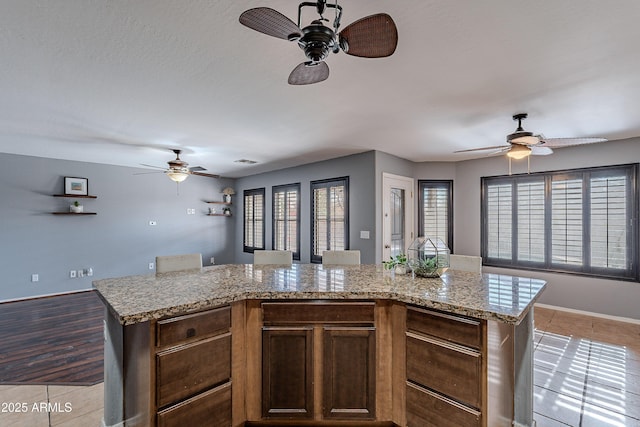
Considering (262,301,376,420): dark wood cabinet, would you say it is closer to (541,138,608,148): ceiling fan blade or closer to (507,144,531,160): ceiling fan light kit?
(507,144,531,160): ceiling fan light kit

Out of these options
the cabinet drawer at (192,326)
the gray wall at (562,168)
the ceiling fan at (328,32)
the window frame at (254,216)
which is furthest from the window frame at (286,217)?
the ceiling fan at (328,32)

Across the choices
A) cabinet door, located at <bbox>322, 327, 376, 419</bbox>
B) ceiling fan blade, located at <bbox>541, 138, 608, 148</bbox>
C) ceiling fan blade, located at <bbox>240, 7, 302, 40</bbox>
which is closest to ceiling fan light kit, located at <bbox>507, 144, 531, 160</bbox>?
ceiling fan blade, located at <bbox>541, 138, 608, 148</bbox>

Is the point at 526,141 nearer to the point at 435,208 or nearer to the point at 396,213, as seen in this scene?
the point at 396,213

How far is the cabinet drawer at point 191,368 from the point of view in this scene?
1579 millimetres

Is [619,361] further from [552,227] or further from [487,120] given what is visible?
[487,120]

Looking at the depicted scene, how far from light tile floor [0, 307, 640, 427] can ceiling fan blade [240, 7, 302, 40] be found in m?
2.76

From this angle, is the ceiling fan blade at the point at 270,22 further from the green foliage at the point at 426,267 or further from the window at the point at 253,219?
the window at the point at 253,219

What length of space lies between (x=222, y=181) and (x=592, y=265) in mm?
7557

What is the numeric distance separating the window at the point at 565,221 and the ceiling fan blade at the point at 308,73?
4.64 meters

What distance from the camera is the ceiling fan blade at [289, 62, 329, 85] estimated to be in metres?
1.72

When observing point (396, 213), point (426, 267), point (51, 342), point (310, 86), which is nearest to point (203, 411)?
point (426, 267)

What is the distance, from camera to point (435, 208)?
580 centimetres

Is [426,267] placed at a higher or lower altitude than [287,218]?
lower

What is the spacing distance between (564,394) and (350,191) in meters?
3.61
